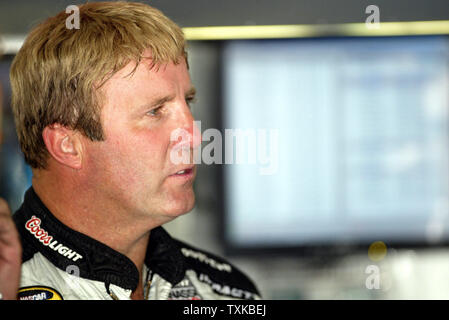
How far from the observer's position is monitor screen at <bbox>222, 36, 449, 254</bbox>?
110 centimetres

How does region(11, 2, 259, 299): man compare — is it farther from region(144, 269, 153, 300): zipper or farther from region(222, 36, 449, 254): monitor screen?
region(222, 36, 449, 254): monitor screen

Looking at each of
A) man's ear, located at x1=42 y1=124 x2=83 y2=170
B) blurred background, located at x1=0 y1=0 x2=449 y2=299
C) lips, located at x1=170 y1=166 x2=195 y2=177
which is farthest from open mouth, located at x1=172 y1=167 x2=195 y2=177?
blurred background, located at x1=0 y1=0 x2=449 y2=299

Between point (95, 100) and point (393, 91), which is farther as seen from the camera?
point (393, 91)

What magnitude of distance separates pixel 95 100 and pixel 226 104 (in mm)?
517

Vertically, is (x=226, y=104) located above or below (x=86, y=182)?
above

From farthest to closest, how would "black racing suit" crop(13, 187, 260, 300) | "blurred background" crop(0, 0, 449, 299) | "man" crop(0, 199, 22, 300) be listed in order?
"blurred background" crop(0, 0, 449, 299), "black racing suit" crop(13, 187, 260, 300), "man" crop(0, 199, 22, 300)

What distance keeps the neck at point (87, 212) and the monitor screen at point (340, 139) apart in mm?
458

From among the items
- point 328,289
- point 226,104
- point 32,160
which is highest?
point 226,104

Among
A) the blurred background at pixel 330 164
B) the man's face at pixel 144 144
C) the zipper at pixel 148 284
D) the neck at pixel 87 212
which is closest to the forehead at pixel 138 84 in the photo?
the man's face at pixel 144 144

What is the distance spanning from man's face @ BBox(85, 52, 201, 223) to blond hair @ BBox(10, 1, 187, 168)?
14 millimetres

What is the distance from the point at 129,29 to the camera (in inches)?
23.6

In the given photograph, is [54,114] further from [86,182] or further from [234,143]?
[234,143]
